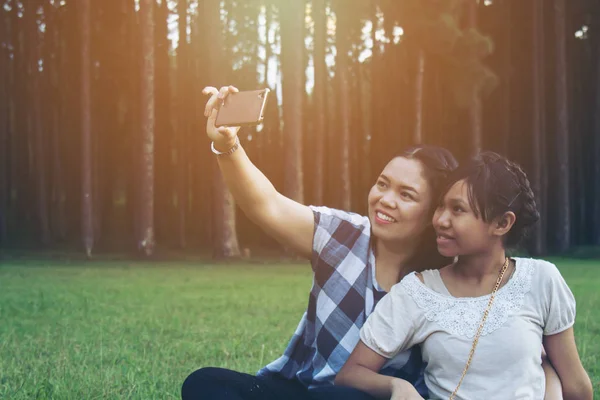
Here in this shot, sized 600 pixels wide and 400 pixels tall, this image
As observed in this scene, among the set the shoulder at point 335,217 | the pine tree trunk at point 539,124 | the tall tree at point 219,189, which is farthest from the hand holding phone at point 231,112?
the pine tree trunk at point 539,124

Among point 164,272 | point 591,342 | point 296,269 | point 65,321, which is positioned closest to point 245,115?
point 591,342

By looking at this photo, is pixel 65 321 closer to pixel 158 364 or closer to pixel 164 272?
pixel 158 364

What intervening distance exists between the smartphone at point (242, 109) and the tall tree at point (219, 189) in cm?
1737

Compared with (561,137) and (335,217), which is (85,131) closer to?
(561,137)

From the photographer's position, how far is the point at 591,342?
8.12 metres

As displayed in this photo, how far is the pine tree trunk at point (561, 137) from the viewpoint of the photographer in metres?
26.7

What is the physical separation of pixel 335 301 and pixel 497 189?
84 centimetres

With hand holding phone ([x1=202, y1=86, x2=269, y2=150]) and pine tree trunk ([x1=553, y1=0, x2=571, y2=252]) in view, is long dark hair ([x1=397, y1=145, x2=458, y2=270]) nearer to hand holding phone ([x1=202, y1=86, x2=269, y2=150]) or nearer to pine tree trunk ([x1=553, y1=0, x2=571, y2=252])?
hand holding phone ([x1=202, y1=86, x2=269, y2=150])

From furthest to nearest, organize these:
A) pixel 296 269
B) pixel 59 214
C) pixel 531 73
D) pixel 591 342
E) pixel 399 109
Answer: pixel 59 214 → pixel 399 109 → pixel 531 73 → pixel 296 269 → pixel 591 342

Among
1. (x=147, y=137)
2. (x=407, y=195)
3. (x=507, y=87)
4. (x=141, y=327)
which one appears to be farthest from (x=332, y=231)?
(x=507, y=87)

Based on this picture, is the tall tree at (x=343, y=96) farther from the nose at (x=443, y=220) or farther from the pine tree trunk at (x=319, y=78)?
the nose at (x=443, y=220)

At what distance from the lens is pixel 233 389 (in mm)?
3262

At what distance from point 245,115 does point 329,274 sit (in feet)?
2.43

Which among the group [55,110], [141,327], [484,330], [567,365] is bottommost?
[141,327]
